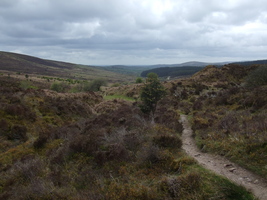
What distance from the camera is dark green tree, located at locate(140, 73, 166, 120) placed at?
15.7 m

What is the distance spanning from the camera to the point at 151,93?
51.8 feet

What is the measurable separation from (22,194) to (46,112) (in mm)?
12948

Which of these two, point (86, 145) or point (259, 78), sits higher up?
point (259, 78)

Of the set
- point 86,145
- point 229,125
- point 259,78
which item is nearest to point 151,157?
point 86,145

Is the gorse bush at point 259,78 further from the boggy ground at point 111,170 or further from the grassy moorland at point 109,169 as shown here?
the boggy ground at point 111,170

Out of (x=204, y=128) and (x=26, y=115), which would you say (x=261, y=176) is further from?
(x=26, y=115)

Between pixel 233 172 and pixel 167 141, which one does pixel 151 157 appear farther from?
pixel 233 172

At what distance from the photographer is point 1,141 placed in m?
11.0

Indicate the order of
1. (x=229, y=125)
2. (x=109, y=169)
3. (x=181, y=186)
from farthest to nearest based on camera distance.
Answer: (x=229, y=125) < (x=109, y=169) < (x=181, y=186)

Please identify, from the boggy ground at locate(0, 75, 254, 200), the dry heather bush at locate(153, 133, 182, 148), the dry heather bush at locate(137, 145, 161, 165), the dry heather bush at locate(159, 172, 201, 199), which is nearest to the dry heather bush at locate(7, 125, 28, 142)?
the boggy ground at locate(0, 75, 254, 200)

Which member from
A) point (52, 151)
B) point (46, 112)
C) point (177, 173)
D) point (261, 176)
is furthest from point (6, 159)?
point (261, 176)

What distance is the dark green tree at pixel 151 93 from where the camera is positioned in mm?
15703

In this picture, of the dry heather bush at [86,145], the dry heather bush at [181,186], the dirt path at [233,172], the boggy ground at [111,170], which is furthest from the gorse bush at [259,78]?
the dry heather bush at [181,186]

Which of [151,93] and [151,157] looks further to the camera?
[151,93]
